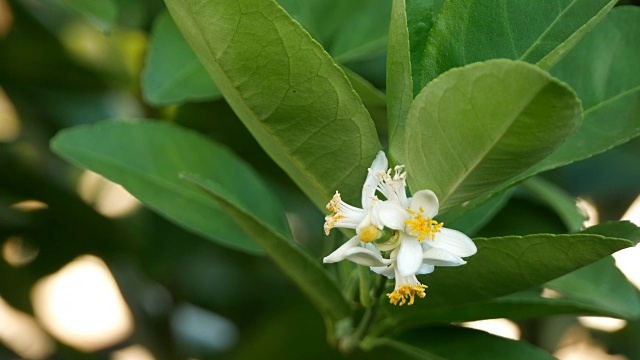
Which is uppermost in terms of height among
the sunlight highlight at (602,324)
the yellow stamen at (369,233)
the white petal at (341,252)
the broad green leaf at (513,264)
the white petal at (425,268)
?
the sunlight highlight at (602,324)

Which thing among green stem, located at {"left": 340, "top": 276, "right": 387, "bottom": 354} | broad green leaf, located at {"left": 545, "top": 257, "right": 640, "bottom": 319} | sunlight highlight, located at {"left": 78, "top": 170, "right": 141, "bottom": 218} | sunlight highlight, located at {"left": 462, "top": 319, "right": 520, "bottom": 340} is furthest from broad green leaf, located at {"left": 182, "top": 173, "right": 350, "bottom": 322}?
sunlight highlight, located at {"left": 78, "top": 170, "right": 141, "bottom": 218}

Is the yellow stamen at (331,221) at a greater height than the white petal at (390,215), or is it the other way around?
the white petal at (390,215)

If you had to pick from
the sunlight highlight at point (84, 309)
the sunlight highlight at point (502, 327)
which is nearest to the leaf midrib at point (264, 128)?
the sunlight highlight at point (502, 327)

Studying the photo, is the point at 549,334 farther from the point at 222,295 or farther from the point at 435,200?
the point at 435,200

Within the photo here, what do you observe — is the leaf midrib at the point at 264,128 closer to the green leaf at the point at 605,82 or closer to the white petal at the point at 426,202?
the white petal at the point at 426,202

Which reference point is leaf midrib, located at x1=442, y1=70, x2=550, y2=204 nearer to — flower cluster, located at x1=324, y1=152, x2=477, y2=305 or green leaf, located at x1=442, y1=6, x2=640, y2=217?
flower cluster, located at x1=324, y1=152, x2=477, y2=305

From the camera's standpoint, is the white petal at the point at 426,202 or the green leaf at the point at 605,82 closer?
the white petal at the point at 426,202
